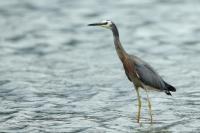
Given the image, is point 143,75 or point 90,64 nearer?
point 143,75

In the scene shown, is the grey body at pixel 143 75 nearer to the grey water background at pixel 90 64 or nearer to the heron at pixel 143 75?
the heron at pixel 143 75

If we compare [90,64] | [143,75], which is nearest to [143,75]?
[143,75]

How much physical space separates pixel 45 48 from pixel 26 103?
6.01 meters

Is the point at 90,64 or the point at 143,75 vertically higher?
the point at 143,75

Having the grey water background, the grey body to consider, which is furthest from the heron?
the grey water background

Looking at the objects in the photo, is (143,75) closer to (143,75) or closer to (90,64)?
(143,75)

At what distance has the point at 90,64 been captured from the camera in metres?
19.9

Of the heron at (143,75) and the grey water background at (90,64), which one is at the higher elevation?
the heron at (143,75)

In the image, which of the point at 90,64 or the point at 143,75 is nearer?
the point at 143,75

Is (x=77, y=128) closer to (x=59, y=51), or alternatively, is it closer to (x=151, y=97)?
(x=151, y=97)

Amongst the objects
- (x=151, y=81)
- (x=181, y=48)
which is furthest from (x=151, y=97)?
(x=181, y=48)

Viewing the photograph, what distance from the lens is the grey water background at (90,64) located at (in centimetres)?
1470

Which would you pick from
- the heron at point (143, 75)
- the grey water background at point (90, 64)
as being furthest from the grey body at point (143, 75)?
the grey water background at point (90, 64)

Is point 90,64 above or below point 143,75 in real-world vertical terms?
below
